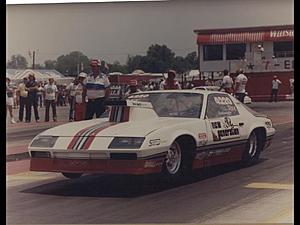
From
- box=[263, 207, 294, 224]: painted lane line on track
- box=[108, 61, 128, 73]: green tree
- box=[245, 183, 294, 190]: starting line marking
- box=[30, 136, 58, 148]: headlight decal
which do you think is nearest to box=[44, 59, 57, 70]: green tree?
box=[108, 61, 128, 73]: green tree

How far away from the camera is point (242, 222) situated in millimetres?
5035

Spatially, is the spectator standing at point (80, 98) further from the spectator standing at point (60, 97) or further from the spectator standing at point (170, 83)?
the spectator standing at point (170, 83)

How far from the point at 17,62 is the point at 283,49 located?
2364 mm

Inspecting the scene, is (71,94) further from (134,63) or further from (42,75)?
(134,63)

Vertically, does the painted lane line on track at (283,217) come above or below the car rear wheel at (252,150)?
below

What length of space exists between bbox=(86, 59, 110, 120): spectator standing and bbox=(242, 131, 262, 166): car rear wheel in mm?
1359

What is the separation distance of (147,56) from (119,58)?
10.0 inches

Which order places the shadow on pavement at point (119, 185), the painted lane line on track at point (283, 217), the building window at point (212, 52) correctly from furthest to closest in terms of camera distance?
the building window at point (212, 52) → the shadow on pavement at point (119, 185) → the painted lane line on track at point (283, 217)

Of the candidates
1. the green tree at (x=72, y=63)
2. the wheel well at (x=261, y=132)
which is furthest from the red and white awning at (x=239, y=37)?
the green tree at (x=72, y=63)

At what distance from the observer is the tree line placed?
5.43m

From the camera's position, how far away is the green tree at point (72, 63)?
17.9 ft

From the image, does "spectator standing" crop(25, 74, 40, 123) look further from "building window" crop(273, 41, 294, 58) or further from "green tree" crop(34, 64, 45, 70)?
"building window" crop(273, 41, 294, 58)

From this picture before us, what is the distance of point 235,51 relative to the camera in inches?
214
